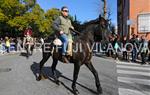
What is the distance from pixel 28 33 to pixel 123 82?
36.4 ft

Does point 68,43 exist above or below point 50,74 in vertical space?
above

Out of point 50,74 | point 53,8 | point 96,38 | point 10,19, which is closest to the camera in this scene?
point 96,38

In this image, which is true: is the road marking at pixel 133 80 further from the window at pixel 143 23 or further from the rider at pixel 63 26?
the window at pixel 143 23

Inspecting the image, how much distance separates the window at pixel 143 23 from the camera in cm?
3081

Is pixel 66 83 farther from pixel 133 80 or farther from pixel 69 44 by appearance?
pixel 133 80

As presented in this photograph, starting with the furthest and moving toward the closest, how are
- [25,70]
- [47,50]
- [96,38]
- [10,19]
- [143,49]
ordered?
[10,19]
[143,49]
[25,70]
[47,50]
[96,38]

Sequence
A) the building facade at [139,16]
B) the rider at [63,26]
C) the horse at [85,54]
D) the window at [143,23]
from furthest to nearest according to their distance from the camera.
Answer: the building facade at [139,16] → the window at [143,23] → the rider at [63,26] → the horse at [85,54]

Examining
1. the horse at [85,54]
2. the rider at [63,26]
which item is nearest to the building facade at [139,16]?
the rider at [63,26]

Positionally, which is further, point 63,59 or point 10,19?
point 10,19

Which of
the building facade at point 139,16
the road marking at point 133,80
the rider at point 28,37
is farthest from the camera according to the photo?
the building facade at point 139,16

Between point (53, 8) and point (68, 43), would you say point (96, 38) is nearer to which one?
point (68, 43)

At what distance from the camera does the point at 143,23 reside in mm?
31250

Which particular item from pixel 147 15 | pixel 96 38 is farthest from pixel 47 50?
pixel 147 15

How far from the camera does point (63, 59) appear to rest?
450 inches
